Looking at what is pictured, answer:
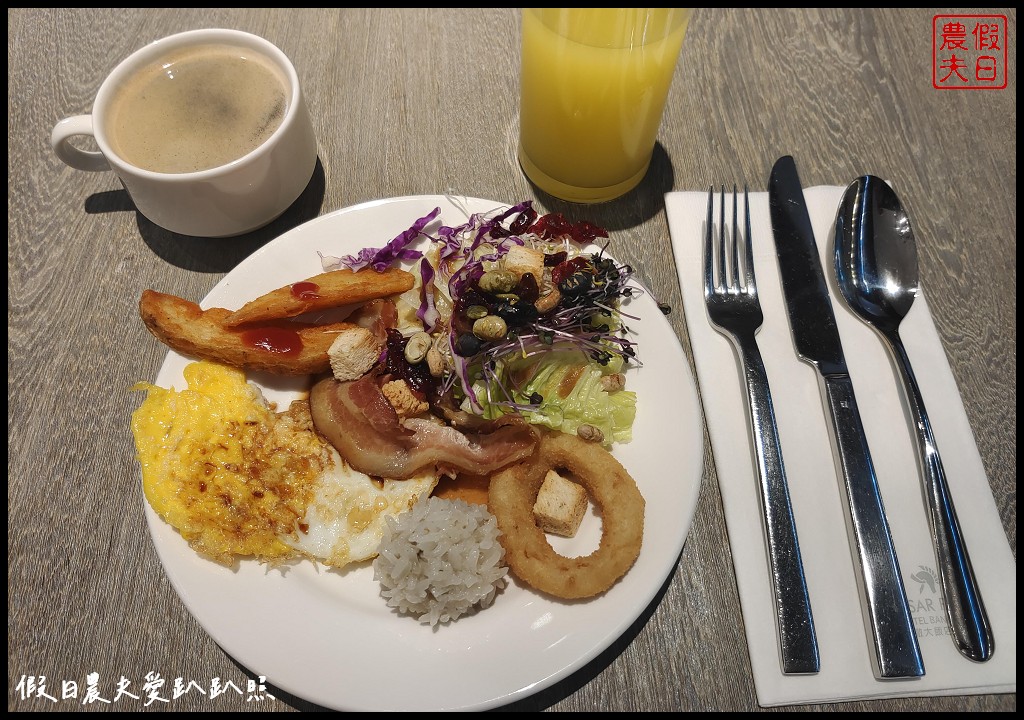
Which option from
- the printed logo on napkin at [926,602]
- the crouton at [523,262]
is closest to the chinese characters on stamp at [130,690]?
the crouton at [523,262]

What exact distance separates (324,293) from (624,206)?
1.20m

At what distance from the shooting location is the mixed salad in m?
1.71

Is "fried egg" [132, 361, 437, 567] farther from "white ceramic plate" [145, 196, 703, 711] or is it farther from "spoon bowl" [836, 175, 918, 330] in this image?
"spoon bowl" [836, 175, 918, 330]

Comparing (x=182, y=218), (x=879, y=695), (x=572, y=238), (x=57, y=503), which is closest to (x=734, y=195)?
(x=572, y=238)

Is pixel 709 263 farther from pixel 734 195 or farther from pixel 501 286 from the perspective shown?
pixel 501 286

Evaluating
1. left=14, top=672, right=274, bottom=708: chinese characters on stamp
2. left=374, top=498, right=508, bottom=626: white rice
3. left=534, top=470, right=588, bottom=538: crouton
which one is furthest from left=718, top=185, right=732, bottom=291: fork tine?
left=14, top=672, right=274, bottom=708: chinese characters on stamp

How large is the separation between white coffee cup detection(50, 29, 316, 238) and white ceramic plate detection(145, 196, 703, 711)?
97cm

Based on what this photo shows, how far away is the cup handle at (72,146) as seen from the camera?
6.17 feet

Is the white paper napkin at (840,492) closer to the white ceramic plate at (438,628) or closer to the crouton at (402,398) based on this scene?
the white ceramic plate at (438,628)

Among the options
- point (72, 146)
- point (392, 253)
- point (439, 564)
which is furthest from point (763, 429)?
point (72, 146)

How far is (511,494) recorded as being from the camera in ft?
5.32

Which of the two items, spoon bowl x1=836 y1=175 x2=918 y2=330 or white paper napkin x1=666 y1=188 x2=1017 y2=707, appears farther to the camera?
spoon bowl x1=836 y1=175 x2=918 y2=330

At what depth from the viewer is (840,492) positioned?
67.7 inches

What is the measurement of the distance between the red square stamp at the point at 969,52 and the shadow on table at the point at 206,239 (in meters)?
2.87
